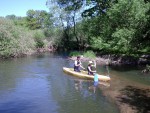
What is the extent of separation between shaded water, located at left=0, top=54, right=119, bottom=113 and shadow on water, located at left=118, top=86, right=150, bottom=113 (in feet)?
3.35

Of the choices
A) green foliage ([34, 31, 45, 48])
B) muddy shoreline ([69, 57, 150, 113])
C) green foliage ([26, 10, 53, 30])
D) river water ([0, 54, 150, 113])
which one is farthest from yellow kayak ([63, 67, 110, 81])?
green foliage ([26, 10, 53, 30])

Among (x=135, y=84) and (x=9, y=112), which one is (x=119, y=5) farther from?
(x=9, y=112)

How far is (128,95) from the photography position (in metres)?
18.0

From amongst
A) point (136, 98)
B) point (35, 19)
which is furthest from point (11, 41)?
point (35, 19)

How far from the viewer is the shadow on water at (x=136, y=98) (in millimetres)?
15328

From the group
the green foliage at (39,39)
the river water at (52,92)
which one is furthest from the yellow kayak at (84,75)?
the green foliage at (39,39)

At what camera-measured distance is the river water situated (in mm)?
15625

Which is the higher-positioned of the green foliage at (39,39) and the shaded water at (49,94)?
the green foliage at (39,39)

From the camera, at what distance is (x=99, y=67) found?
29859mm

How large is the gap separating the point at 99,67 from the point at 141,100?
13.3 metres

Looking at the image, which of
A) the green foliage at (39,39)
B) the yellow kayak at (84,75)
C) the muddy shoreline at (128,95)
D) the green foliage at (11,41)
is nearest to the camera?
the muddy shoreline at (128,95)

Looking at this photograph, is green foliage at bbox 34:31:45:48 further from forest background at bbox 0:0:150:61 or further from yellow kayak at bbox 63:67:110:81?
yellow kayak at bbox 63:67:110:81

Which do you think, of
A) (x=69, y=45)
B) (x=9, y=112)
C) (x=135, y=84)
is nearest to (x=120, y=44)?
(x=135, y=84)

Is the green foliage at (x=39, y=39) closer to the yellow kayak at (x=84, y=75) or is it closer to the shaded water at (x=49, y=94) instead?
the shaded water at (x=49, y=94)
